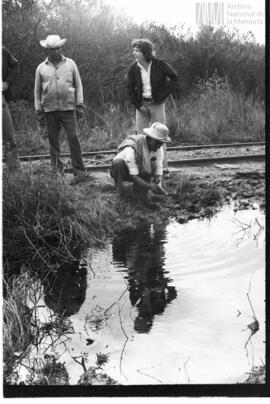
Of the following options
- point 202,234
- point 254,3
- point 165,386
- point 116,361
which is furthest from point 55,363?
point 254,3

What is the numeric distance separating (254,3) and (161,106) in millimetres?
3345

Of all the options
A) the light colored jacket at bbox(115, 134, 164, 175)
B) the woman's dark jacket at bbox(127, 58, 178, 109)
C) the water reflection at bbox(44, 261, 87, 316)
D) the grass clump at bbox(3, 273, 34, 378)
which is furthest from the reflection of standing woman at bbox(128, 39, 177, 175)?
the grass clump at bbox(3, 273, 34, 378)

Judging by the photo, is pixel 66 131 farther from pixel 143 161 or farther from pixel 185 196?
pixel 185 196

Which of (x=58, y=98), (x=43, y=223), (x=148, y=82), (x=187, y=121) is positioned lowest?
(x=43, y=223)

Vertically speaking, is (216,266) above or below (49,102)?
below

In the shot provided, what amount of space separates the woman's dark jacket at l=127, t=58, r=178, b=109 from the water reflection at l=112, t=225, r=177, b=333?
6.51ft

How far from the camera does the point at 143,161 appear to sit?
7426 millimetres

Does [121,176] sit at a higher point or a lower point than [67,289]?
higher

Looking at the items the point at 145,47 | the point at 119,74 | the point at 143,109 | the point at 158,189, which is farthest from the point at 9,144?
the point at 119,74

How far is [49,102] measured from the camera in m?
7.94

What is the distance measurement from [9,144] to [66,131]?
43.9 inches

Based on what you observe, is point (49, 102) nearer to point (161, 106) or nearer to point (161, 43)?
point (161, 106)

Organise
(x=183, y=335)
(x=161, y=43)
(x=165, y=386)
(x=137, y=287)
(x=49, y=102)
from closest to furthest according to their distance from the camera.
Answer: (x=165, y=386) → (x=183, y=335) → (x=137, y=287) → (x=49, y=102) → (x=161, y=43)

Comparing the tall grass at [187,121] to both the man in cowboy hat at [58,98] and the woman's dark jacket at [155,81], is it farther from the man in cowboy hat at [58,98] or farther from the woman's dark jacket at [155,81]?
the woman's dark jacket at [155,81]
